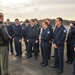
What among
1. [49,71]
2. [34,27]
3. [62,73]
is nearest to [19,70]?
[49,71]

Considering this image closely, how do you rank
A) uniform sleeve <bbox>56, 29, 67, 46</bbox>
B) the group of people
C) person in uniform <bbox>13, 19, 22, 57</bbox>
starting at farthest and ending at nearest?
person in uniform <bbox>13, 19, 22, 57</bbox> → uniform sleeve <bbox>56, 29, 67, 46</bbox> → the group of people

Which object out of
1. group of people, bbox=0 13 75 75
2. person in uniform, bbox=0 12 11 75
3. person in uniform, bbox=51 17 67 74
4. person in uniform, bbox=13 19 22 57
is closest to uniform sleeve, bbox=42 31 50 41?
group of people, bbox=0 13 75 75

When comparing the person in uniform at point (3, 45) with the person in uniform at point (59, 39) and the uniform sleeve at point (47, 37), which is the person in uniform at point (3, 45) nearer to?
the person in uniform at point (59, 39)

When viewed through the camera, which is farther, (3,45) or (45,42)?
(45,42)

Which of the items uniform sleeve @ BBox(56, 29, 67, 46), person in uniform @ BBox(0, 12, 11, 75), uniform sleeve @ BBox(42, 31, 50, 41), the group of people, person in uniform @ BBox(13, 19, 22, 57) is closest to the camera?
person in uniform @ BBox(0, 12, 11, 75)

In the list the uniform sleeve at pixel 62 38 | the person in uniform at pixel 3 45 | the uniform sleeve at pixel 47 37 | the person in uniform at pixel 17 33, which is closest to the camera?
the person in uniform at pixel 3 45

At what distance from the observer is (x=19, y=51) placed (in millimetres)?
11734

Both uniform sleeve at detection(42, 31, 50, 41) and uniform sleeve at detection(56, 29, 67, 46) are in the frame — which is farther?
uniform sleeve at detection(42, 31, 50, 41)

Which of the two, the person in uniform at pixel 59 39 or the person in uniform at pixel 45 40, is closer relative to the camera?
the person in uniform at pixel 59 39

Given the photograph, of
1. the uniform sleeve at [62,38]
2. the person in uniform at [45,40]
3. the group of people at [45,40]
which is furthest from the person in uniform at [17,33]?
the uniform sleeve at [62,38]

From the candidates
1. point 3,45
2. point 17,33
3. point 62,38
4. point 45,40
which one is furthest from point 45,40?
point 3,45

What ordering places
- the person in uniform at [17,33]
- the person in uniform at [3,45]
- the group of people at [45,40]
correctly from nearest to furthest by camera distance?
1. the person in uniform at [3,45]
2. the group of people at [45,40]
3. the person in uniform at [17,33]

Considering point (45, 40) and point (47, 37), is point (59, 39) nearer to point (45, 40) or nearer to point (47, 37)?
point (47, 37)

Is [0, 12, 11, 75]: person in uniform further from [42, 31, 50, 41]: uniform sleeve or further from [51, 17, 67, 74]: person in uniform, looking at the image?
[42, 31, 50, 41]: uniform sleeve
